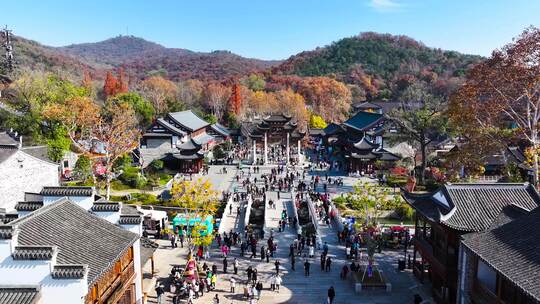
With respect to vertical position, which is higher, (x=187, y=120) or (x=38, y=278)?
(x=187, y=120)

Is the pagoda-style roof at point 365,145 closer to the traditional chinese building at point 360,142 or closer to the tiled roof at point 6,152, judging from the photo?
the traditional chinese building at point 360,142

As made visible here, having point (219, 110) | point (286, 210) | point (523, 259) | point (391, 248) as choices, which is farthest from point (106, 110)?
point (523, 259)

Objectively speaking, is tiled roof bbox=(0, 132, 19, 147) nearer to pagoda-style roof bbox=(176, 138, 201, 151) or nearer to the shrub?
the shrub

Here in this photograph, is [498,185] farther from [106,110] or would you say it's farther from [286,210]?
[106,110]

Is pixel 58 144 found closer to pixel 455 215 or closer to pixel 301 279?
pixel 301 279

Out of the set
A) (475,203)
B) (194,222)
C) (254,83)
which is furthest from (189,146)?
(254,83)
